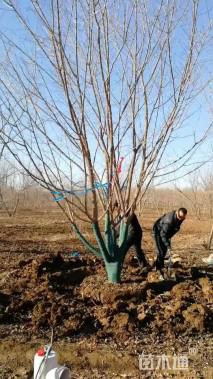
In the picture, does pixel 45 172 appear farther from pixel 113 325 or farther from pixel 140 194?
pixel 113 325

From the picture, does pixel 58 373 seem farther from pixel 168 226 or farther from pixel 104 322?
pixel 168 226

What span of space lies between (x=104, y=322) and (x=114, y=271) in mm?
996

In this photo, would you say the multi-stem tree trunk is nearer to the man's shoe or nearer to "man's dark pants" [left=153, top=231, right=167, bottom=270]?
the man's shoe

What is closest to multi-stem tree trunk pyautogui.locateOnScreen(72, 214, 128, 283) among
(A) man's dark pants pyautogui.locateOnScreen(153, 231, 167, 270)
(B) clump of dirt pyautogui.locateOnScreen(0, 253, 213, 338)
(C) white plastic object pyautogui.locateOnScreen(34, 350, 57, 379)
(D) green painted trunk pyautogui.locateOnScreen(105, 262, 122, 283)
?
(D) green painted trunk pyautogui.locateOnScreen(105, 262, 122, 283)

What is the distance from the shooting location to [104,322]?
160 inches

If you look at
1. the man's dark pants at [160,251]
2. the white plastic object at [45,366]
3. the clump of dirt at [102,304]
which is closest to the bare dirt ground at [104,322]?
the clump of dirt at [102,304]

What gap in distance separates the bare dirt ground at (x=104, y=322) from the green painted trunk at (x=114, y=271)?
0.10 metres

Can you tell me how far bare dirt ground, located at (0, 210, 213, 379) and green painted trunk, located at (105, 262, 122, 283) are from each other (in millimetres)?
100

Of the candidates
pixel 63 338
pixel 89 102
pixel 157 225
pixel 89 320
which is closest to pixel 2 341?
pixel 63 338

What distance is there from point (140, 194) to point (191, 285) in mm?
1277

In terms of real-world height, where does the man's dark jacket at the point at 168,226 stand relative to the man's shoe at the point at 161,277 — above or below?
above

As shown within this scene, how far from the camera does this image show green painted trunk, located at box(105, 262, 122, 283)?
16.3ft

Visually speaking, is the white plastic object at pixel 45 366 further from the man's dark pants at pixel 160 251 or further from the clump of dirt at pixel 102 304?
the man's dark pants at pixel 160 251

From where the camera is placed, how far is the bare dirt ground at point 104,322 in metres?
3.35
